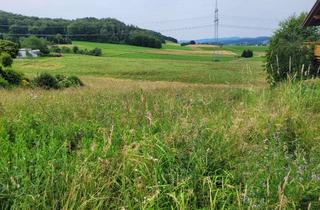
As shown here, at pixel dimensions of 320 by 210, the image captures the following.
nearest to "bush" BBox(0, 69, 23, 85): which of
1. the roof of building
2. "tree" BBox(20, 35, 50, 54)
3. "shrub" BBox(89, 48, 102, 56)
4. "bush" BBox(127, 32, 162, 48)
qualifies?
the roof of building

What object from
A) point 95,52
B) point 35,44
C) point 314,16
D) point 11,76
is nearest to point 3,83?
point 11,76

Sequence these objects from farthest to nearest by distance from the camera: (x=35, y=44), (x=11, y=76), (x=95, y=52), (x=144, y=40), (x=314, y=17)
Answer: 1. (x=144, y=40)
2. (x=35, y=44)
3. (x=95, y=52)
4. (x=11, y=76)
5. (x=314, y=17)

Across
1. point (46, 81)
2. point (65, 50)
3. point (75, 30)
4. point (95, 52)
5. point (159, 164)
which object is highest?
point (75, 30)

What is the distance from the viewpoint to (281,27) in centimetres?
3469

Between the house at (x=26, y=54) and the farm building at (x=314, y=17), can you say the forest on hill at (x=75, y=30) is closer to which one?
the house at (x=26, y=54)

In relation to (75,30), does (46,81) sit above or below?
below

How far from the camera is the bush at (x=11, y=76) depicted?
23797mm

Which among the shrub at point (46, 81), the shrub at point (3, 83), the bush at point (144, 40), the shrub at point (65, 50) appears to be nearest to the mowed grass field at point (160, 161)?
the shrub at point (3, 83)

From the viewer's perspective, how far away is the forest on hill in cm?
10731

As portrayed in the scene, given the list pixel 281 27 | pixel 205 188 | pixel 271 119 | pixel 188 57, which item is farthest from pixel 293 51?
pixel 188 57

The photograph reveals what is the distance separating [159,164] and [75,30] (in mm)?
112491

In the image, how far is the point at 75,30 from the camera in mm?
110688

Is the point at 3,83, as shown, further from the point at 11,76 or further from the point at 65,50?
the point at 65,50

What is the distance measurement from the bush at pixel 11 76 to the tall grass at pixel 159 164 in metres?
20.8
